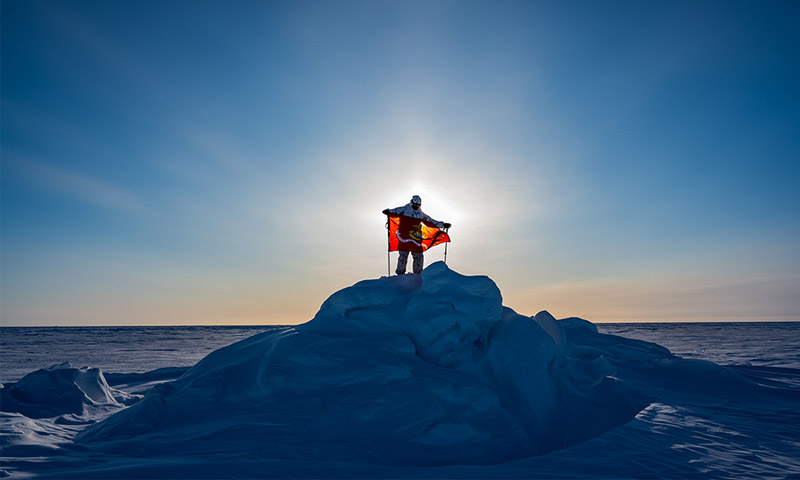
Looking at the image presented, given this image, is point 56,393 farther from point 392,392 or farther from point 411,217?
point 411,217

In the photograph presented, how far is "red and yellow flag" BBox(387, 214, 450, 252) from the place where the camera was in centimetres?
864

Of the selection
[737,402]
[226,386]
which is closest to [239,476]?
[226,386]

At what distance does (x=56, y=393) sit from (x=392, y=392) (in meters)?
6.68

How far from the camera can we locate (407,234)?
8680 millimetres

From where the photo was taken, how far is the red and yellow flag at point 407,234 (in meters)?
8.64

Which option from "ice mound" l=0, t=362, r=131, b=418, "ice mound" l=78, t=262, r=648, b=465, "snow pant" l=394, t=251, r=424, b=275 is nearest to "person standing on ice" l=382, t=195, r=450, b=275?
"snow pant" l=394, t=251, r=424, b=275

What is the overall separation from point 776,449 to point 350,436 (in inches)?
209

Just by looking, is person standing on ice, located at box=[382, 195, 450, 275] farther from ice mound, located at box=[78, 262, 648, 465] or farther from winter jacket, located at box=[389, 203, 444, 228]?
ice mound, located at box=[78, 262, 648, 465]

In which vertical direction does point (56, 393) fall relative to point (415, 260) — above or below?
below

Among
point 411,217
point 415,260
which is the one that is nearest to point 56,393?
point 415,260

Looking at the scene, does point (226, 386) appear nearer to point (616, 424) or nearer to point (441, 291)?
point (441, 291)

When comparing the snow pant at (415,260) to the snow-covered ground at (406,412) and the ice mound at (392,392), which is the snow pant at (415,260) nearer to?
the snow-covered ground at (406,412)

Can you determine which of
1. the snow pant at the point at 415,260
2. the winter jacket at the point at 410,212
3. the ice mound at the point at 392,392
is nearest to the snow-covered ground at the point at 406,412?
the ice mound at the point at 392,392

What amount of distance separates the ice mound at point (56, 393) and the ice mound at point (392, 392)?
2.60m
